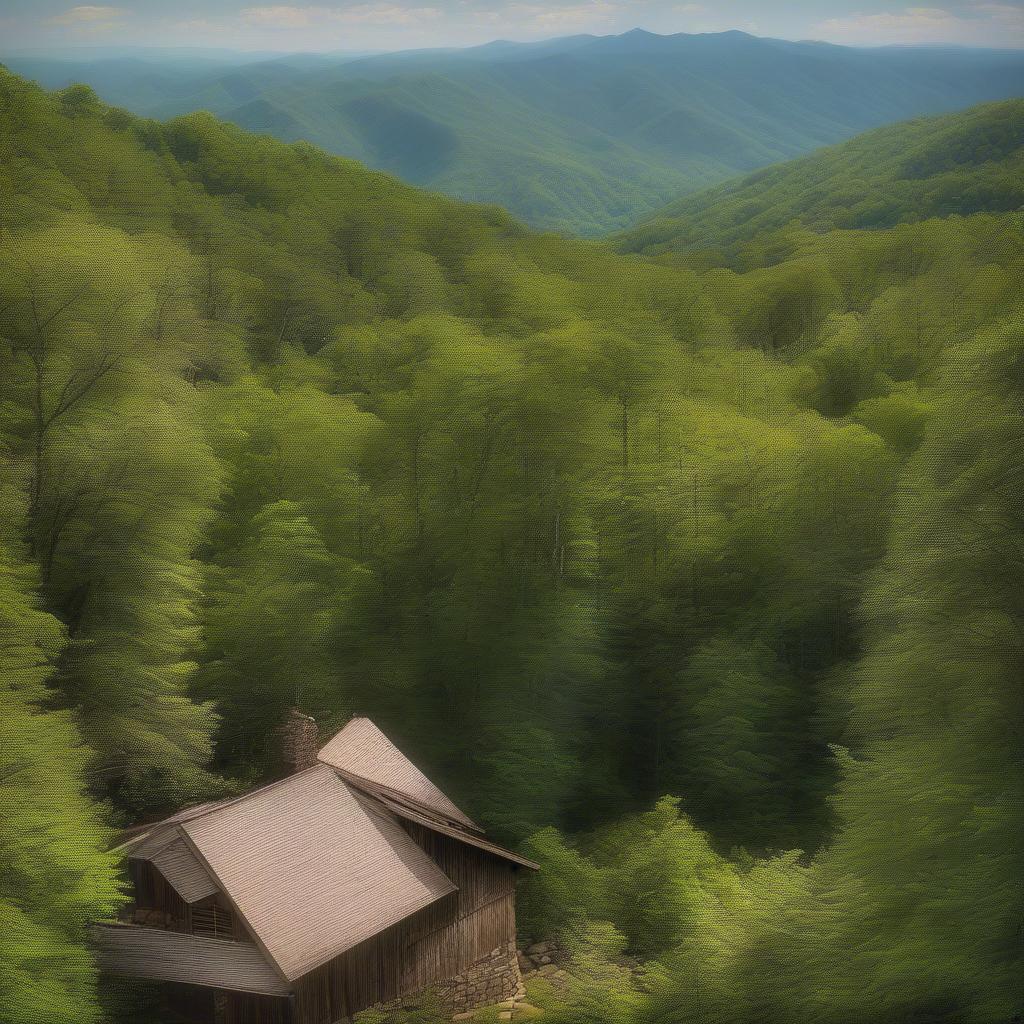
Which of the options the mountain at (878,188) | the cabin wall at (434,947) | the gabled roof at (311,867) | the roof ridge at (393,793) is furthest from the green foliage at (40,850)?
the mountain at (878,188)

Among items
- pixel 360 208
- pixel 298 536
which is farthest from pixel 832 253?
pixel 298 536

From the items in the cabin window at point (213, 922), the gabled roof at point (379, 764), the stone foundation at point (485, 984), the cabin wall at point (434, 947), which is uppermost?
the gabled roof at point (379, 764)

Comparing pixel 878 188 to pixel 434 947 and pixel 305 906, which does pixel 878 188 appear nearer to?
pixel 434 947

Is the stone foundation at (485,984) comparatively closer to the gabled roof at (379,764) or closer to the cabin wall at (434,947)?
the cabin wall at (434,947)

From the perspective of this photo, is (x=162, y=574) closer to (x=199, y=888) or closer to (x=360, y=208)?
(x=199, y=888)

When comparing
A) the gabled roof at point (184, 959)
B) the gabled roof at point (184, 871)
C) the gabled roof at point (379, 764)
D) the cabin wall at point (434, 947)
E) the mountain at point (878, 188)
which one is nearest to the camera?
the gabled roof at point (184, 959)

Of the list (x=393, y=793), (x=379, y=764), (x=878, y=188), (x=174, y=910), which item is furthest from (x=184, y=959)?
(x=878, y=188)

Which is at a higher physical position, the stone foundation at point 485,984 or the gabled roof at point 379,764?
the gabled roof at point 379,764
